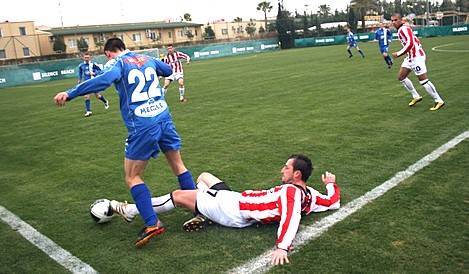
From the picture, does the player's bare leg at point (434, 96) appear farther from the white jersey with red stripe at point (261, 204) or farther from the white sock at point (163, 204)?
Result: the white sock at point (163, 204)

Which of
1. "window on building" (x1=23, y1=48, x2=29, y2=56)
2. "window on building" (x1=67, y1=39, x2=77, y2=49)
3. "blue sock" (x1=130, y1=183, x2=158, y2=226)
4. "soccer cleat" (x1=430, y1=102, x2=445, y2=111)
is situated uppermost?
"window on building" (x1=67, y1=39, x2=77, y2=49)

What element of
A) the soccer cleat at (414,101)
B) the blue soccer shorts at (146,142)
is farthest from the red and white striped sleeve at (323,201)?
the soccer cleat at (414,101)

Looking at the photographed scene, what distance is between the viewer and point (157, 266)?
12.2ft

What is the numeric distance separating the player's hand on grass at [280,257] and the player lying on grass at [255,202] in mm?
234

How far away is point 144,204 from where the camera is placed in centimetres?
428

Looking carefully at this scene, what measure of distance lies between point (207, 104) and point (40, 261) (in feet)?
32.6

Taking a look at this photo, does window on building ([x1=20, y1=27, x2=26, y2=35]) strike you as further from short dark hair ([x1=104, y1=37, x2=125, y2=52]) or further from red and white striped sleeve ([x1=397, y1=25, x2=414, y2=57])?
short dark hair ([x1=104, y1=37, x2=125, y2=52])

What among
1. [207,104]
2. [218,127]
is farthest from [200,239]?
[207,104]

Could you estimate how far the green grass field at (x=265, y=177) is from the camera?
3.73 metres

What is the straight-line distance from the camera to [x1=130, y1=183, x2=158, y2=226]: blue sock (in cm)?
425

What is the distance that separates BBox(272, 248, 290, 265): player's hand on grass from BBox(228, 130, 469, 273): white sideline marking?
0.08 metres

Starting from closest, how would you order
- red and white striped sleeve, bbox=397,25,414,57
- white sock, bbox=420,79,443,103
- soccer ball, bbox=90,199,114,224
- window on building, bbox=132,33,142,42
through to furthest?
soccer ball, bbox=90,199,114,224 < white sock, bbox=420,79,443,103 < red and white striped sleeve, bbox=397,25,414,57 < window on building, bbox=132,33,142,42

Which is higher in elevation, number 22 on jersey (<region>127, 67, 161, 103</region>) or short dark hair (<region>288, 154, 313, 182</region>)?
number 22 on jersey (<region>127, 67, 161, 103</region>)

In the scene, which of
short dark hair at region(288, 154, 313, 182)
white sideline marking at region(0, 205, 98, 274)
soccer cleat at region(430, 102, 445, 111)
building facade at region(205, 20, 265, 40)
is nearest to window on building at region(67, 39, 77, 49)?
building facade at region(205, 20, 265, 40)
